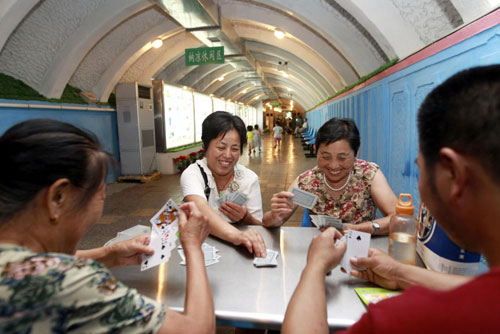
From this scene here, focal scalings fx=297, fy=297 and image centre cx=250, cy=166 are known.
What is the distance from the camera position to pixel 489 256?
681mm

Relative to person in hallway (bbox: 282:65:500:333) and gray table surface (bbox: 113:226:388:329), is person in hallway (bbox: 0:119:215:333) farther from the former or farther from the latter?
person in hallway (bbox: 282:65:500:333)

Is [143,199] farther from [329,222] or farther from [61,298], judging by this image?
[61,298]

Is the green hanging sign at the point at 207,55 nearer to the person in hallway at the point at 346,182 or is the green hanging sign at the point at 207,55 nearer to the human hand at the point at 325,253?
the person in hallway at the point at 346,182

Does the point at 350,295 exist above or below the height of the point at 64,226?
below

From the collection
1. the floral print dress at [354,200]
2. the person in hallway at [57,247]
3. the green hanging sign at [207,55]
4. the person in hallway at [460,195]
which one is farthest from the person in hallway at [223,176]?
the green hanging sign at [207,55]

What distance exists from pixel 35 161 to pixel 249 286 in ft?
3.19

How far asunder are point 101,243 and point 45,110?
376 centimetres

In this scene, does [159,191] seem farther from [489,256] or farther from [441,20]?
[489,256]

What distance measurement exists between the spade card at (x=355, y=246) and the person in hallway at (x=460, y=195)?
58 centimetres

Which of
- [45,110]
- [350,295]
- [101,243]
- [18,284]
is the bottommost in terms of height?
[101,243]

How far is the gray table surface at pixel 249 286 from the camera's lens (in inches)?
45.4

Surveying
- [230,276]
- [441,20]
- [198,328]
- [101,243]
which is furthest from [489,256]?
[101,243]

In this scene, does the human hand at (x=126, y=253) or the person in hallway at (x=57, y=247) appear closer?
the person in hallway at (x=57, y=247)

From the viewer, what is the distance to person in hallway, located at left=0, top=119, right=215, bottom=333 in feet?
2.33
